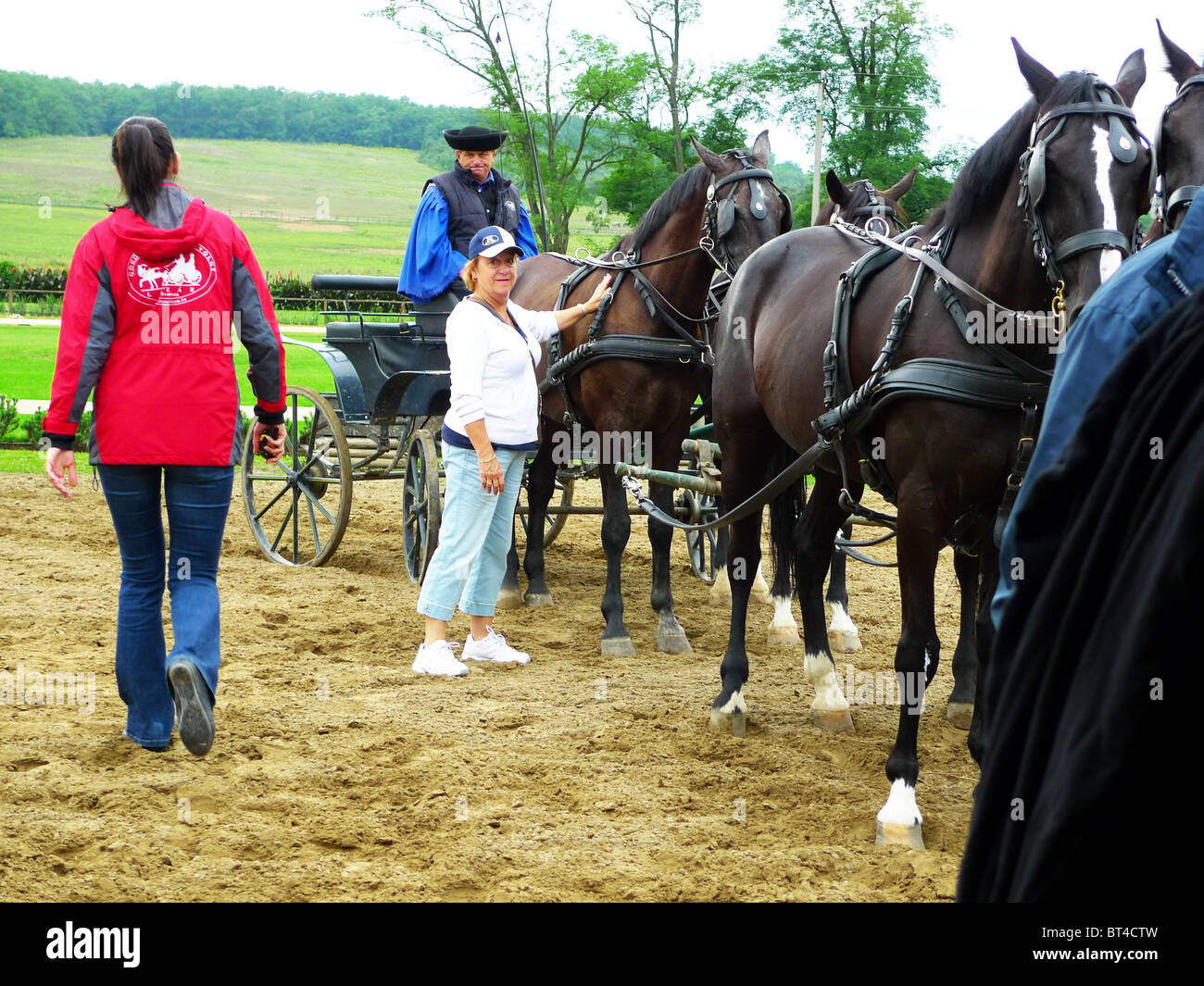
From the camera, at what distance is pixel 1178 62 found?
4387mm

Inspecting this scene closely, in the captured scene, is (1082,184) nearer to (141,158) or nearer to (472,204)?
(141,158)

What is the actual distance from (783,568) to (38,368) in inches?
632

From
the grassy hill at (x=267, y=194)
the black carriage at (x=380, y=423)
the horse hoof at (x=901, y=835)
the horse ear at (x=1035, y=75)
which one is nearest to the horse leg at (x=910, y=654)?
the horse hoof at (x=901, y=835)

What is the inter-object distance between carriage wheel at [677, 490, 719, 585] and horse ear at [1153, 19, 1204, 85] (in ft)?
10.2

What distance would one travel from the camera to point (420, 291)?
698 cm

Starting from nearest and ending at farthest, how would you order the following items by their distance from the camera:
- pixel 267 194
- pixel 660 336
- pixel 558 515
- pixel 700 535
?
pixel 660 336 < pixel 700 535 < pixel 558 515 < pixel 267 194

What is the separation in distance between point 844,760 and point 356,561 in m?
4.38

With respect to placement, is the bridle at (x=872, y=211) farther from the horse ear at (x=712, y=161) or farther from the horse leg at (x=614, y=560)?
the horse leg at (x=614, y=560)

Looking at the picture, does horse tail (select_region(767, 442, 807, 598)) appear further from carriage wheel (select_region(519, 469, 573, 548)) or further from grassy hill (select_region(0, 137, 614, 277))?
grassy hill (select_region(0, 137, 614, 277))

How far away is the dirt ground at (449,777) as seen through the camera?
3.14 metres

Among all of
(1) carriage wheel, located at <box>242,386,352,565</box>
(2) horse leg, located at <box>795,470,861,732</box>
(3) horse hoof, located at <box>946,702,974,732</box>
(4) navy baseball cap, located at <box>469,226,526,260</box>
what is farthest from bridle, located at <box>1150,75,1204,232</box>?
(1) carriage wheel, located at <box>242,386,352,565</box>

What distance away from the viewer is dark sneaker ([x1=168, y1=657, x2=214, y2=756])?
384 centimetres

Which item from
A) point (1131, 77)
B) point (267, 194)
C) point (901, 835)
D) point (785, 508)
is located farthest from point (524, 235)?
point (267, 194)

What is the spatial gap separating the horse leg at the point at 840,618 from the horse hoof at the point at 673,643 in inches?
Result: 29.8
